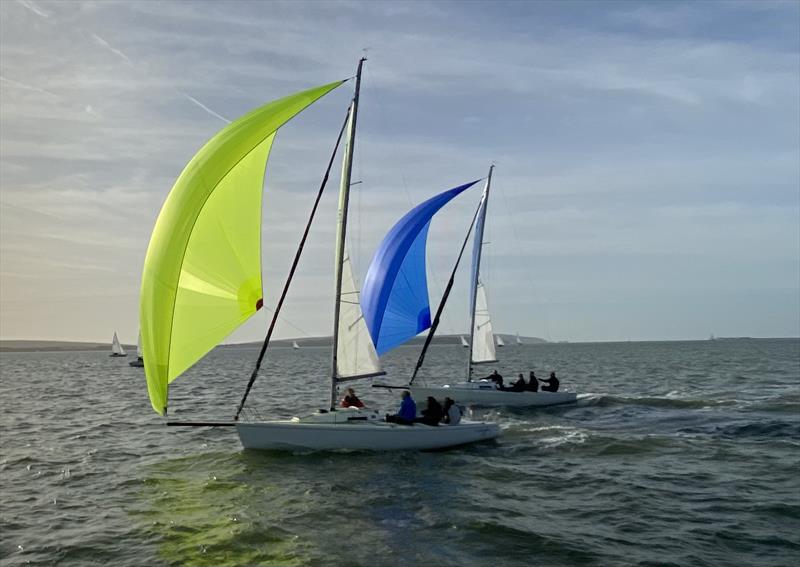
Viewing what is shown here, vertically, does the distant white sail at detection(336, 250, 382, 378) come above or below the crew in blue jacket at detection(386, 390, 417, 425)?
above

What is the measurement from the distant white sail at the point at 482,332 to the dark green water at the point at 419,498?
9351mm

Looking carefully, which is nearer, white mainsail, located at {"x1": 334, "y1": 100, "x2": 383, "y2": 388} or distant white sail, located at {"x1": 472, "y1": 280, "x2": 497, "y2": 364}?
white mainsail, located at {"x1": 334, "y1": 100, "x2": 383, "y2": 388}

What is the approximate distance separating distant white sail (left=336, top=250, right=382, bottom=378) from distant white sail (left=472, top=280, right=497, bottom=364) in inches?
632

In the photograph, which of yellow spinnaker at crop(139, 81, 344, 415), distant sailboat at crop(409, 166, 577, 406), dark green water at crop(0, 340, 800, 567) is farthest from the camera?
distant sailboat at crop(409, 166, 577, 406)

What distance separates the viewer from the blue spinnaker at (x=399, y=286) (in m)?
25.2

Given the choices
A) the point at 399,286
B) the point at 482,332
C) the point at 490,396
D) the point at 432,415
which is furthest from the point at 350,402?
the point at 482,332

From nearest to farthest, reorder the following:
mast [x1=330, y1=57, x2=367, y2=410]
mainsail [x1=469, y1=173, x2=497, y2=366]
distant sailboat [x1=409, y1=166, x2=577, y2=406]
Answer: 1. mast [x1=330, y1=57, x2=367, y2=410]
2. distant sailboat [x1=409, y1=166, x2=577, y2=406]
3. mainsail [x1=469, y1=173, x2=497, y2=366]

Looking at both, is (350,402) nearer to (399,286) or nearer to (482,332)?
(399,286)

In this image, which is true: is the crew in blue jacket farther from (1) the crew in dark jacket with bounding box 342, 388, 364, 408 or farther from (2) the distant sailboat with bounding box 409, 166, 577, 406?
(2) the distant sailboat with bounding box 409, 166, 577, 406

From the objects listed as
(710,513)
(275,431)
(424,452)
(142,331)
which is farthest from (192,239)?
(710,513)

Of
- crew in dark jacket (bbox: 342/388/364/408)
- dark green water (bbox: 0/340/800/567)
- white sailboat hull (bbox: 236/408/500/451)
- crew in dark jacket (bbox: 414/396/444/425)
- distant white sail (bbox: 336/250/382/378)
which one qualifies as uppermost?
distant white sail (bbox: 336/250/382/378)

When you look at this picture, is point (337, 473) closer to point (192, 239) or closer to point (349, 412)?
point (349, 412)

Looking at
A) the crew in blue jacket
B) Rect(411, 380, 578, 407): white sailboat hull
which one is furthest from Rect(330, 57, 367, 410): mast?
Rect(411, 380, 578, 407): white sailboat hull

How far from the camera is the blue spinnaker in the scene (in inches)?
994
